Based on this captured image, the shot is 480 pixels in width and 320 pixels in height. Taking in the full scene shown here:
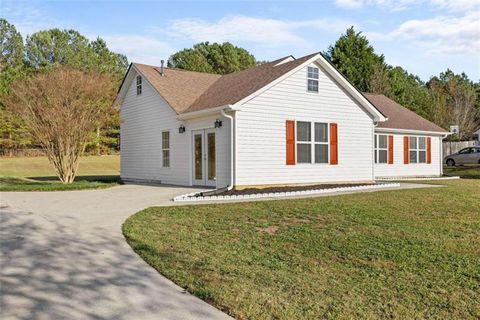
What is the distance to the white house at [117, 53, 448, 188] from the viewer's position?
1440 centimetres

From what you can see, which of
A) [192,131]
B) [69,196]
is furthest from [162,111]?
[69,196]

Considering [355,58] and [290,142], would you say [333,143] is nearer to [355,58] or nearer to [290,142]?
[290,142]

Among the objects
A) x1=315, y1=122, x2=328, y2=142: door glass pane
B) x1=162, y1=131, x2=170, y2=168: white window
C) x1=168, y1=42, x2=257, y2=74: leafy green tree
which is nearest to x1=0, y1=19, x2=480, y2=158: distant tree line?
x1=168, y1=42, x2=257, y2=74: leafy green tree

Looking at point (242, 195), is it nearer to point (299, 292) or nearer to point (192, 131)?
point (192, 131)

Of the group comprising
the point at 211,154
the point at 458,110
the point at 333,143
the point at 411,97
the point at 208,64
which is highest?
the point at 208,64

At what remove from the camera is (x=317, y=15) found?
12.0m

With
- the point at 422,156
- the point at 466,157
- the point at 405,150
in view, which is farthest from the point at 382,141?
the point at 466,157

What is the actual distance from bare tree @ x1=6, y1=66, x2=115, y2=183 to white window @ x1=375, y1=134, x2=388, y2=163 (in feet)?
40.9

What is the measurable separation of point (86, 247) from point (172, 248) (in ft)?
3.87

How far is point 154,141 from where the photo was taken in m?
18.2

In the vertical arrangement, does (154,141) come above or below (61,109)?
below

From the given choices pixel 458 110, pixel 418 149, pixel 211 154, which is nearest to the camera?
pixel 211 154

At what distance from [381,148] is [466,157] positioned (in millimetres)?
16518

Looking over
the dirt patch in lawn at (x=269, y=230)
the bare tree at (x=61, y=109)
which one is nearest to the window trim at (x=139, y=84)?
the bare tree at (x=61, y=109)
